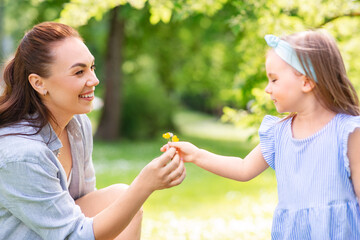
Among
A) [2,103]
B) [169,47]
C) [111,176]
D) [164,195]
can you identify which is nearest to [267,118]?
[2,103]

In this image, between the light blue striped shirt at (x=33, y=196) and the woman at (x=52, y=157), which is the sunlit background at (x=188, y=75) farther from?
the light blue striped shirt at (x=33, y=196)

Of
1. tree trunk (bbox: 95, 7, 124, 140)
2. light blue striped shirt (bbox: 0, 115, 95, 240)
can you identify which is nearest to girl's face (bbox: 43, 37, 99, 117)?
light blue striped shirt (bbox: 0, 115, 95, 240)

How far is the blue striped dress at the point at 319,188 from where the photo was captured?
2.12m

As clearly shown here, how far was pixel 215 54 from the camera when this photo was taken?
1822 centimetres

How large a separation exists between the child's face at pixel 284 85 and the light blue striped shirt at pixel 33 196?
3.42 ft

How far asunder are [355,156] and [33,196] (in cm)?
143

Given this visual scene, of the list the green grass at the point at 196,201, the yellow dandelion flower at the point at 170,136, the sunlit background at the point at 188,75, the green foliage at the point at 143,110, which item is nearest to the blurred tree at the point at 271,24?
the sunlit background at the point at 188,75

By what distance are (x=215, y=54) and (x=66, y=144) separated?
15.8 metres

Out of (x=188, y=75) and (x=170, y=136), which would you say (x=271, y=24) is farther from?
(x=188, y=75)

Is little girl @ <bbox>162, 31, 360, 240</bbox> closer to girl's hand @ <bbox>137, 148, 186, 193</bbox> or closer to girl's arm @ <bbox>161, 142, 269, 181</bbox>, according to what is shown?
girl's arm @ <bbox>161, 142, 269, 181</bbox>

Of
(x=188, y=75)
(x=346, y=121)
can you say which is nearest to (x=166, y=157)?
(x=346, y=121)

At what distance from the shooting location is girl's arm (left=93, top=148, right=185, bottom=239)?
2168mm

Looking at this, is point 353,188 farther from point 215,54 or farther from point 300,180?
point 215,54

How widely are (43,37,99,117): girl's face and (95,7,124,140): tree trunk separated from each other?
1106cm
